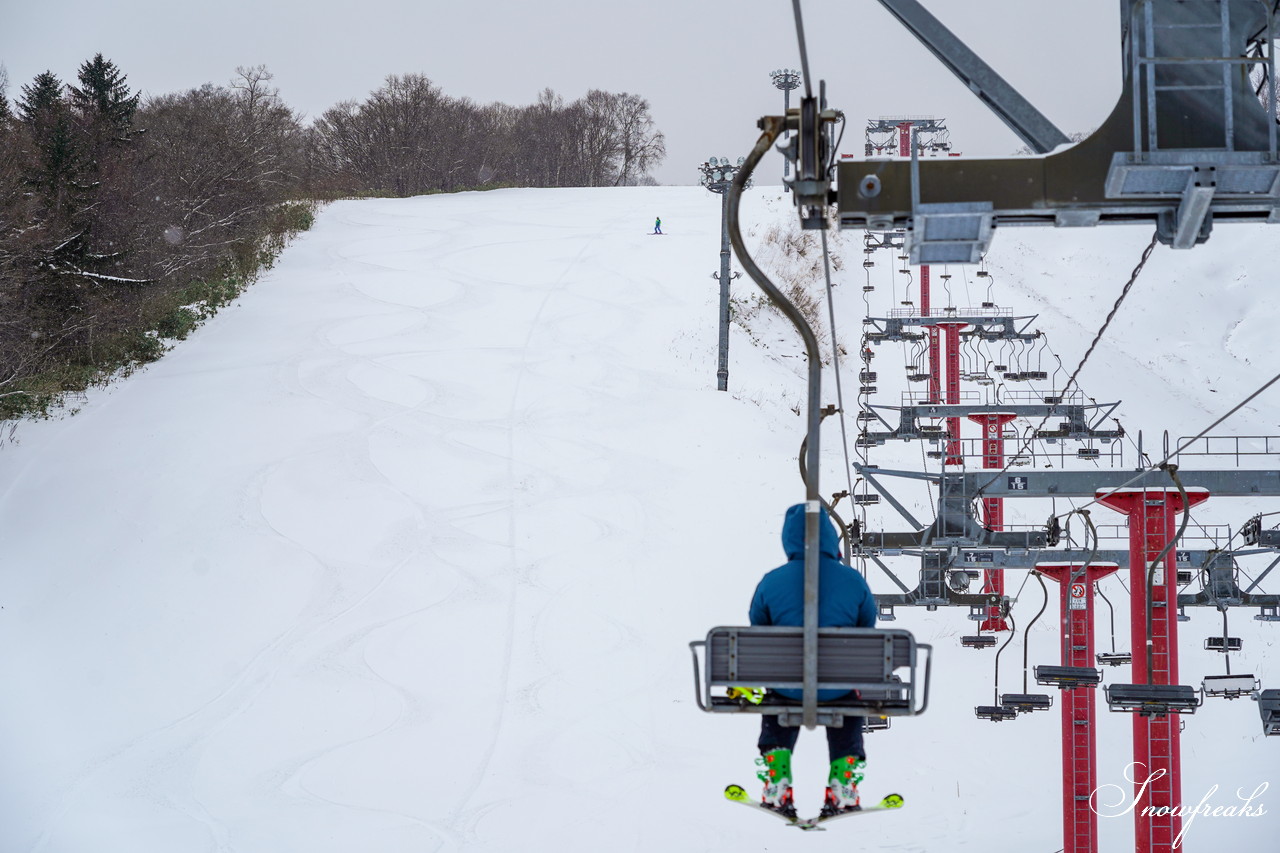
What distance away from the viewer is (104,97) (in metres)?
35.6

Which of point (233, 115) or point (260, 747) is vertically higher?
point (233, 115)

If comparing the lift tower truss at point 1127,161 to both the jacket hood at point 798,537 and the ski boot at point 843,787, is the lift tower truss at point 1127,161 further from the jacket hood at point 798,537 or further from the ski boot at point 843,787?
the ski boot at point 843,787

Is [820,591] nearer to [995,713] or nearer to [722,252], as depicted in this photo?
[995,713]

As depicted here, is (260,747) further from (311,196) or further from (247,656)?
(311,196)

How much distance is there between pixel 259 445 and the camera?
22.4m

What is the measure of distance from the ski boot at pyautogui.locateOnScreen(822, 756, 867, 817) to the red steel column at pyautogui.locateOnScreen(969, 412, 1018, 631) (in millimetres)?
12082

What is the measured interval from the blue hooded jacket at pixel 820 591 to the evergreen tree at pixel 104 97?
3131 cm

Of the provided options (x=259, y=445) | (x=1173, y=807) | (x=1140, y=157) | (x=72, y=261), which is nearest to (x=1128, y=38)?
(x=1140, y=157)

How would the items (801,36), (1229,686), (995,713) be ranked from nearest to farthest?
(801,36), (1229,686), (995,713)

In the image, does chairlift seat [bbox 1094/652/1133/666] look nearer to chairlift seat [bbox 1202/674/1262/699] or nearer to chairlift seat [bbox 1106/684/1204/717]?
chairlift seat [bbox 1202/674/1262/699]

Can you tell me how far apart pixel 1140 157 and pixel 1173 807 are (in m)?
8.78

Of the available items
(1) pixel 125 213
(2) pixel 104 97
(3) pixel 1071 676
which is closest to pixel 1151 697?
(3) pixel 1071 676

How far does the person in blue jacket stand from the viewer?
5.23m

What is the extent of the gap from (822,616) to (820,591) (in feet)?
0.44
